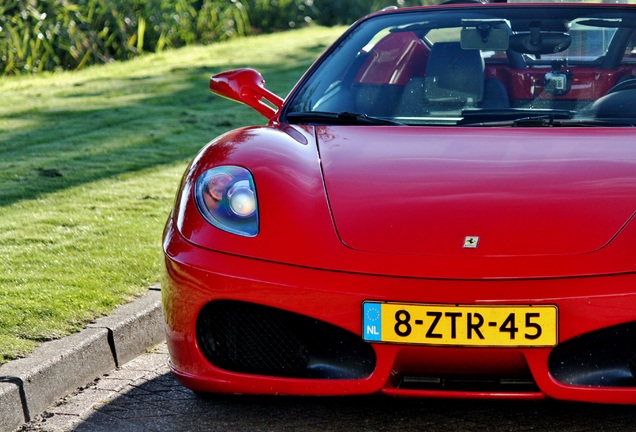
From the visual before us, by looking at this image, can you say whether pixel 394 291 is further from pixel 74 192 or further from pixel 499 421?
pixel 74 192

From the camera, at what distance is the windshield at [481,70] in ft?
13.8

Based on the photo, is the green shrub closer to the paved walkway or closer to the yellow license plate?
the paved walkway

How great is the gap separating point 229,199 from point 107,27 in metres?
11.1

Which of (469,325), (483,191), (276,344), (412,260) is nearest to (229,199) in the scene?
(276,344)

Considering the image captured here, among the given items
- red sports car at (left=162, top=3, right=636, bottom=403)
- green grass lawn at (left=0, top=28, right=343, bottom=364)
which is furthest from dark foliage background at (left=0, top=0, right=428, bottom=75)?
red sports car at (left=162, top=3, right=636, bottom=403)

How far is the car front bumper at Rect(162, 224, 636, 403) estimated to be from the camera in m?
3.07

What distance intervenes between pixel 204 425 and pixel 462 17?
2095mm

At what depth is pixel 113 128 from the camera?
9.09 m

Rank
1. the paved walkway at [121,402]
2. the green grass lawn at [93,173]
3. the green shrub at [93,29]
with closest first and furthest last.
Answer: the paved walkway at [121,402] → the green grass lawn at [93,173] → the green shrub at [93,29]

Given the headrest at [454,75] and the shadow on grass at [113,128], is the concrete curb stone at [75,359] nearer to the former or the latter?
the headrest at [454,75]

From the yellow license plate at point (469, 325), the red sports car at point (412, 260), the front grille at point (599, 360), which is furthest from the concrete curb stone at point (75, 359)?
the front grille at point (599, 360)

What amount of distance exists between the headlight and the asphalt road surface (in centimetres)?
53

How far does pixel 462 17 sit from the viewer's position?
4.73 metres

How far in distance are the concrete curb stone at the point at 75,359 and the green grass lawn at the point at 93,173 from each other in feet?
0.29
